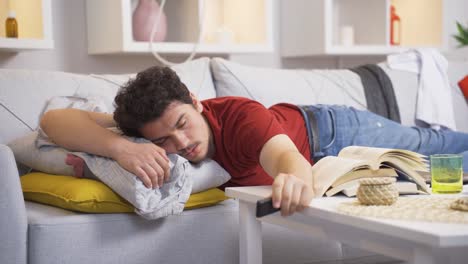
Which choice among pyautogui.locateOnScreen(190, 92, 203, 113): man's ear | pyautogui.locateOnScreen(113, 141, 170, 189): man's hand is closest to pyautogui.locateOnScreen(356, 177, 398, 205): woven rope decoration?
pyautogui.locateOnScreen(113, 141, 170, 189): man's hand

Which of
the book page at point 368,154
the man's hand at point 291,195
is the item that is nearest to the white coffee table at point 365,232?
the man's hand at point 291,195

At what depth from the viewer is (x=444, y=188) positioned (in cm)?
158

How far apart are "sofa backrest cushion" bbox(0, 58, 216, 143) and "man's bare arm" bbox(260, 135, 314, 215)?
0.74 metres

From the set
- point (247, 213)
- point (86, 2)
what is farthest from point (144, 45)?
point (247, 213)

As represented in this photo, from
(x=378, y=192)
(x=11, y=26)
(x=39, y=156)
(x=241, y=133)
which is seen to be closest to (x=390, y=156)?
(x=378, y=192)

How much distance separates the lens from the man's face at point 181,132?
6.01 ft

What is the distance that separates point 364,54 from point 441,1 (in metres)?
0.52

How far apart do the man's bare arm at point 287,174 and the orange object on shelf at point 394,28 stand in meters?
2.04

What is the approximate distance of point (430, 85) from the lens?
3.03 metres

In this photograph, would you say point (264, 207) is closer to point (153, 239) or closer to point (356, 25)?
point (153, 239)

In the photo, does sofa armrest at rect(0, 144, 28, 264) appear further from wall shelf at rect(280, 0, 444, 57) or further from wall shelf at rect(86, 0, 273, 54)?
wall shelf at rect(280, 0, 444, 57)

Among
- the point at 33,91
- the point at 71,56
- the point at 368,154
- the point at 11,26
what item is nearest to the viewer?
the point at 368,154

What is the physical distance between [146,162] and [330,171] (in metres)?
0.44

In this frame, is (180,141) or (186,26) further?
(186,26)
